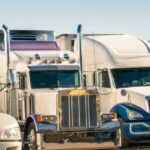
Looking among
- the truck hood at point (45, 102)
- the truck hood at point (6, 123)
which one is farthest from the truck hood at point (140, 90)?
the truck hood at point (6, 123)

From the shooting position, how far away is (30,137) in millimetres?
13102

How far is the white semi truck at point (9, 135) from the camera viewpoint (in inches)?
419

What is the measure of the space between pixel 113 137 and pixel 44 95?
2.08m

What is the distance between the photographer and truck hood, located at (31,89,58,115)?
13.7 metres

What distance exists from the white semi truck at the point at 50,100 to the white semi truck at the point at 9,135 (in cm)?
174

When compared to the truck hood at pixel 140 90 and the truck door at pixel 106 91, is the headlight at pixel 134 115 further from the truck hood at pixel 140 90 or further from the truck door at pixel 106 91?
the truck door at pixel 106 91

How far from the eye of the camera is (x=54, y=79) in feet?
49.2

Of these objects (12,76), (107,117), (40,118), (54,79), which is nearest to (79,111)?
(107,117)

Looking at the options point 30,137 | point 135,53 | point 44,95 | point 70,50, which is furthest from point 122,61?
point 30,137

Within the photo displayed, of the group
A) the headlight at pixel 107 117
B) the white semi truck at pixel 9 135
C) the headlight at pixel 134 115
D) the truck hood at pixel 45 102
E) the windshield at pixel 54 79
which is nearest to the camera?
the white semi truck at pixel 9 135

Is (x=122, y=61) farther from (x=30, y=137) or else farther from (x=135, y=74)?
(x=30, y=137)

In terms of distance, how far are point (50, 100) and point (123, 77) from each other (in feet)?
10.6

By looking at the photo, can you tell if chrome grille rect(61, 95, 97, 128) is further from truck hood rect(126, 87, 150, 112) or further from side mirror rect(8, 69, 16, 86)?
truck hood rect(126, 87, 150, 112)

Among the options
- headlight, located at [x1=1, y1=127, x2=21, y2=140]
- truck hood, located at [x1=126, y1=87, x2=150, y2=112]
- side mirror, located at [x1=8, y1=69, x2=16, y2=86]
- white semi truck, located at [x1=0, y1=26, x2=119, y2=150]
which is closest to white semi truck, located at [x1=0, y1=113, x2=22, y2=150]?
headlight, located at [x1=1, y1=127, x2=21, y2=140]
